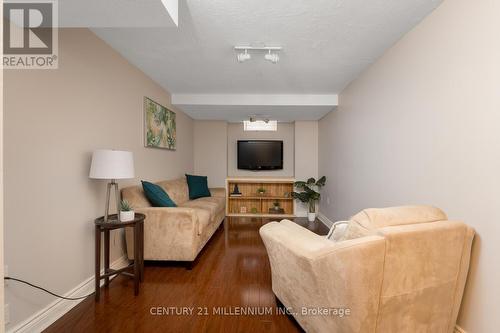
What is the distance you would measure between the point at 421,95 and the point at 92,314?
309cm

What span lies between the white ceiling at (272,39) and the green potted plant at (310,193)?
2.14m

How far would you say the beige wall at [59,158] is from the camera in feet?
4.86

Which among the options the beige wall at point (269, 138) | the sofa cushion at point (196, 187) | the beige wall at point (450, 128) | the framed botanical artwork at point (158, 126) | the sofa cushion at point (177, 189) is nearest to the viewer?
the beige wall at point (450, 128)

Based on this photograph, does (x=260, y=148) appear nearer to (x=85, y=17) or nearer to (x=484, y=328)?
(x=85, y=17)

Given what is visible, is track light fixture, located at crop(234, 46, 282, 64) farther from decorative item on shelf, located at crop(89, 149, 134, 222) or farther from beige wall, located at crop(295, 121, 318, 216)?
beige wall, located at crop(295, 121, 318, 216)

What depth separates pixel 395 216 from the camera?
1259 millimetres

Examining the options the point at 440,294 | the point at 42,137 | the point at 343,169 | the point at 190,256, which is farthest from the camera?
the point at 343,169

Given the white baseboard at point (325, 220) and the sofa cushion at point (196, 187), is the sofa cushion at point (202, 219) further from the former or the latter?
the white baseboard at point (325, 220)

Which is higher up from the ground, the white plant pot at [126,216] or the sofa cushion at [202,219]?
the white plant pot at [126,216]

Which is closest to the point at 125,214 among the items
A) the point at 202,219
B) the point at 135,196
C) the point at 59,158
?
the point at 135,196

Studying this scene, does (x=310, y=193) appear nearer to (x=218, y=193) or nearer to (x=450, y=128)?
(x=218, y=193)

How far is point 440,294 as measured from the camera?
1.30 metres

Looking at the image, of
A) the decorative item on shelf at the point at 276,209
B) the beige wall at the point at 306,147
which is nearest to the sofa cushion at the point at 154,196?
the decorative item on shelf at the point at 276,209

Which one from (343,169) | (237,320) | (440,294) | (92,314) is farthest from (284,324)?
(343,169)
